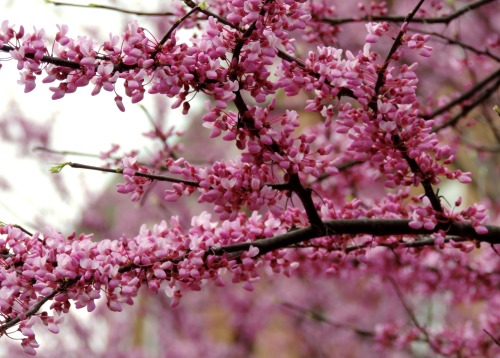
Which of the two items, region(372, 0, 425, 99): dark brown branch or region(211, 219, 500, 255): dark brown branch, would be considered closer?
region(372, 0, 425, 99): dark brown branch

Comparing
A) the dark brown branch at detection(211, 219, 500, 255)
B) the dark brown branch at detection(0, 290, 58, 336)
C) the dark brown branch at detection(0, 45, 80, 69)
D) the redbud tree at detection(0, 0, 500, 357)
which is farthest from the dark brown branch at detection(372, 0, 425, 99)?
the dark brown branch at detection(0, 290, 58, 336)

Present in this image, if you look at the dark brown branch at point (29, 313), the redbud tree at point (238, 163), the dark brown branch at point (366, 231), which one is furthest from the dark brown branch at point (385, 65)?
the dark brown branch at point (29, 313)

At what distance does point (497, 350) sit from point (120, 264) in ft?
8.93

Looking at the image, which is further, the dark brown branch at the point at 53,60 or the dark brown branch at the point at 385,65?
the dark brown branch at the point at 385,65

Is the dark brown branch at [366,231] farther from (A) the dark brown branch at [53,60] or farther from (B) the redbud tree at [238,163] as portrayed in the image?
(A) the dark brown branch at [53,60]

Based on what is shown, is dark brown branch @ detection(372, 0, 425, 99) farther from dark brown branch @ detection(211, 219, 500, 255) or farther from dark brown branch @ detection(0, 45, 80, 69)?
dark brown branch @ detection(0, 45, 80, 69)

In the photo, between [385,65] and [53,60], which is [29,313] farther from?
[385,65]

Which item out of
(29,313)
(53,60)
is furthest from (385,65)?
(29,313)

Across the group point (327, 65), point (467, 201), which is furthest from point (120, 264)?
point (467, 201)

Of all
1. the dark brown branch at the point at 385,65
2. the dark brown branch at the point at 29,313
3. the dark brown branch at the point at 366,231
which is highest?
the dark brown branch at the point at 385,65

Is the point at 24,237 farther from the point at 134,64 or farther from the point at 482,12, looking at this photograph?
the point at 482,12

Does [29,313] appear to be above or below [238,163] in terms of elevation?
below

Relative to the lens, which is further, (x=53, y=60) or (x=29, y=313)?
(x=29, y=313)

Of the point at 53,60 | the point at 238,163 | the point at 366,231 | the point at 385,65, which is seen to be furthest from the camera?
the point at 366,231
